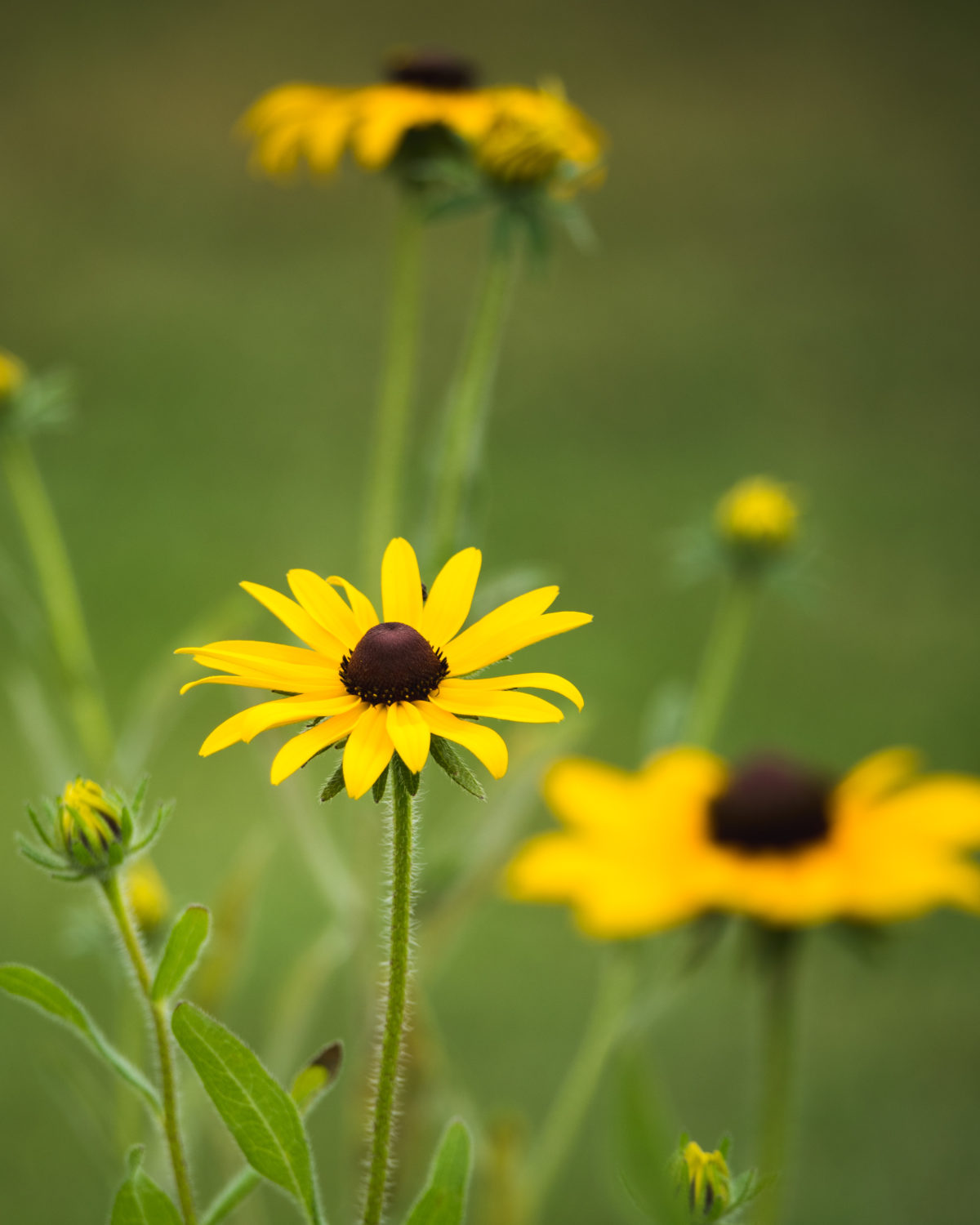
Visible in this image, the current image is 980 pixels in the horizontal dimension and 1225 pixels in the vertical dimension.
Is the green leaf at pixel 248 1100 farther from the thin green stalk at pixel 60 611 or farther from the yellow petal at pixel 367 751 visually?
the thin green stalk at pixel 60 611

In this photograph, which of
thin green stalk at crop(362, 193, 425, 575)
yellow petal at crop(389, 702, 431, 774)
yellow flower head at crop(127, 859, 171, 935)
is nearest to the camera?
yellow petal at crop(389, 702, 431, 774)

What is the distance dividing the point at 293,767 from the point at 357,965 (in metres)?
0.28

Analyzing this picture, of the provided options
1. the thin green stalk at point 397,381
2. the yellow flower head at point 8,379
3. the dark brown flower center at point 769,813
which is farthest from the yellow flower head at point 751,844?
the yellow flower head at point 8,379

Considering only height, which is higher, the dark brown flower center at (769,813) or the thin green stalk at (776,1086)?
the dark brown flower center at (769,813)

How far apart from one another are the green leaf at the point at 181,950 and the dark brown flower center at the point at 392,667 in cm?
5

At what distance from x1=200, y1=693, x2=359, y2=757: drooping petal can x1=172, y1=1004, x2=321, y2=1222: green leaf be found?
0.05 meters

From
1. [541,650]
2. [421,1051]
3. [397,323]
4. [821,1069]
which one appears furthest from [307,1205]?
[541,650]

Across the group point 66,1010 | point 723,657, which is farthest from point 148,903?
point 723,657

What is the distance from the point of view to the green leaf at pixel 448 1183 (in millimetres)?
225

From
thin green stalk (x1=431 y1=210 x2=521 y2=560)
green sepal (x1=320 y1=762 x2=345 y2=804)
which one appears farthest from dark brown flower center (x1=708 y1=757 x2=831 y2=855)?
green sepal (x1=320 y1=762 x2=345 y2=804)

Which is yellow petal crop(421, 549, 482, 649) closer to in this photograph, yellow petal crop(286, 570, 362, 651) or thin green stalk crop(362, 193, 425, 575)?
yellow petal crop(286, 570, 362, 651)

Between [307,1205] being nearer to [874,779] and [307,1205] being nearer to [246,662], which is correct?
[246,662]

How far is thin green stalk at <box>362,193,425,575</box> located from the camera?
0.48 m

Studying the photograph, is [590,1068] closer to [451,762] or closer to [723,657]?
[723,657]
